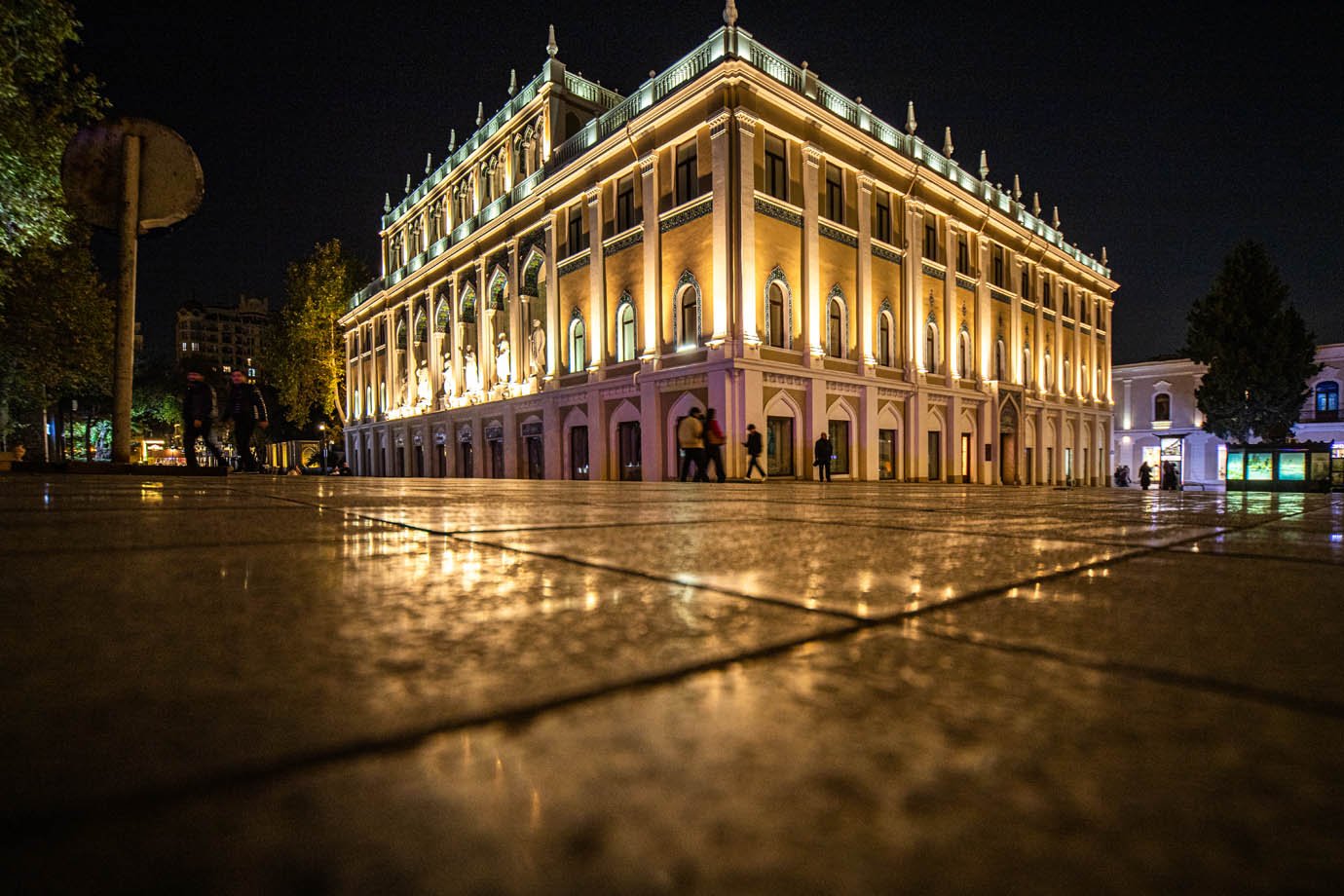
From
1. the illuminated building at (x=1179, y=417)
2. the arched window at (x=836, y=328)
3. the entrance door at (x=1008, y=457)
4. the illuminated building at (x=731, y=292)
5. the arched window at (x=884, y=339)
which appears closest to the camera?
the illuminated building at (x=731, y=292)

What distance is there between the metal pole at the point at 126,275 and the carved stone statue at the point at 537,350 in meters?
17.3

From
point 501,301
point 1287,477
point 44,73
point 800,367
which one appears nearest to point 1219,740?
point 44,73

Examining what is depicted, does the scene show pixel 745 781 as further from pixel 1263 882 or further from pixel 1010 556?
pixel 1010 556

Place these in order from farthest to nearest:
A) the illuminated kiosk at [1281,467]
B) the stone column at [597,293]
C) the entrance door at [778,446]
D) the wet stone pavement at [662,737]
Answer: the stone column at [597,293], the entrance door at [778,446], the illuminated kiosk at [1281,467], the wet stone pavement at [662,737]

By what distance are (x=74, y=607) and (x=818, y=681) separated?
2.82 feet

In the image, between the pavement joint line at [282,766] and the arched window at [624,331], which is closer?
the pavement joint line at [282,766]

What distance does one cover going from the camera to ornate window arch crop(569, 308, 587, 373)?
2238 cm

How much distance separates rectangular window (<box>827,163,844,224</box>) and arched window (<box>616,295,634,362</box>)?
6.68 metres

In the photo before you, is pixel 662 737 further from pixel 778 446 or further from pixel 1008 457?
pixel 1008 457

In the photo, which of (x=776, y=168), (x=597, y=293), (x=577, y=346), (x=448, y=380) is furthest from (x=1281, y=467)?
(x=448, y=380)

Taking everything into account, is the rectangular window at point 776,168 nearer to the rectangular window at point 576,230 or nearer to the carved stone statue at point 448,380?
the rectangular window at point 576,230

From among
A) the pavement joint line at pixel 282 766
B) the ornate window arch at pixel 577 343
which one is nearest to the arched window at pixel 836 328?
the ornate window arch at pixel 577 343

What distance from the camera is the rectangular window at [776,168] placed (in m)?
18.2

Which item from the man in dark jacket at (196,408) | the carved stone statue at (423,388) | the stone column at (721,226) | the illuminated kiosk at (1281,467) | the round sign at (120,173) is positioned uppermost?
the stone column at (721,226)
